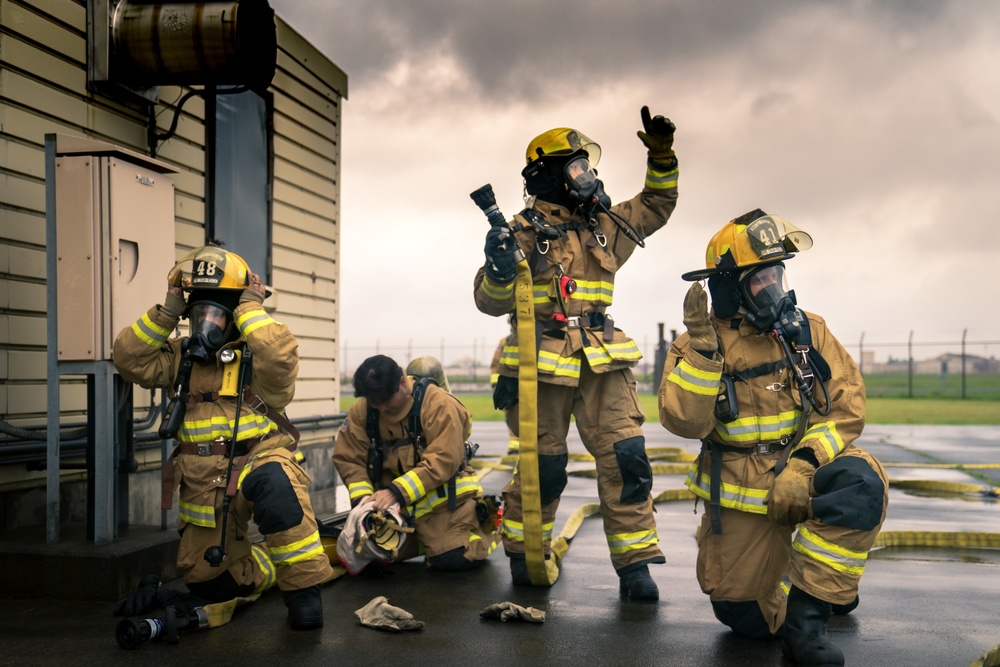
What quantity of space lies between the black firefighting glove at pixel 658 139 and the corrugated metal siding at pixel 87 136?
122 inches

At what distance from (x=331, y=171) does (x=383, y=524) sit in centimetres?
599

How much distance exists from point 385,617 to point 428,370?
267 cm

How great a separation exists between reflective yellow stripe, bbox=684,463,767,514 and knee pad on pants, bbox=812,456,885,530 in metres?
0.33

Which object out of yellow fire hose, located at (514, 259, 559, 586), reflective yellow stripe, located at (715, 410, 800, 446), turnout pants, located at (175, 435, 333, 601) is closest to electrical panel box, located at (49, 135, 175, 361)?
turnout pants, located at (175, 435, 333, 601)

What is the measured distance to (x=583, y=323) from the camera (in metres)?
4.98

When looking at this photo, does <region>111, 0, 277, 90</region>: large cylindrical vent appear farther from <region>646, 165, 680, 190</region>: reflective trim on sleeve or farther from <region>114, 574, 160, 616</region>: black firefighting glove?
<region>114, 574, 160, 616</region>: black firefighting glove

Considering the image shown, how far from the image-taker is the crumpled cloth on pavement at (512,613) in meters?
4.27

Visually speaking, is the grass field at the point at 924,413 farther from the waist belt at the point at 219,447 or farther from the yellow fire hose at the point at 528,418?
the waist belt at the point at 219,447

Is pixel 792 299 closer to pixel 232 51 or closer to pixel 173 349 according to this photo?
pixel 173 349

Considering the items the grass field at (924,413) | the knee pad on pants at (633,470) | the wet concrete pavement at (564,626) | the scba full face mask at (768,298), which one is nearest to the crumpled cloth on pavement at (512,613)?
the wet concrete pavement at (564,626)

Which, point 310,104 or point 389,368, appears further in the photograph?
point 310,104

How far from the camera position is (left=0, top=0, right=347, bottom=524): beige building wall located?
5.56 m

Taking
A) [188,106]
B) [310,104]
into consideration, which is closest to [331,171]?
[310,104]

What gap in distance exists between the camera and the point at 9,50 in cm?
557
